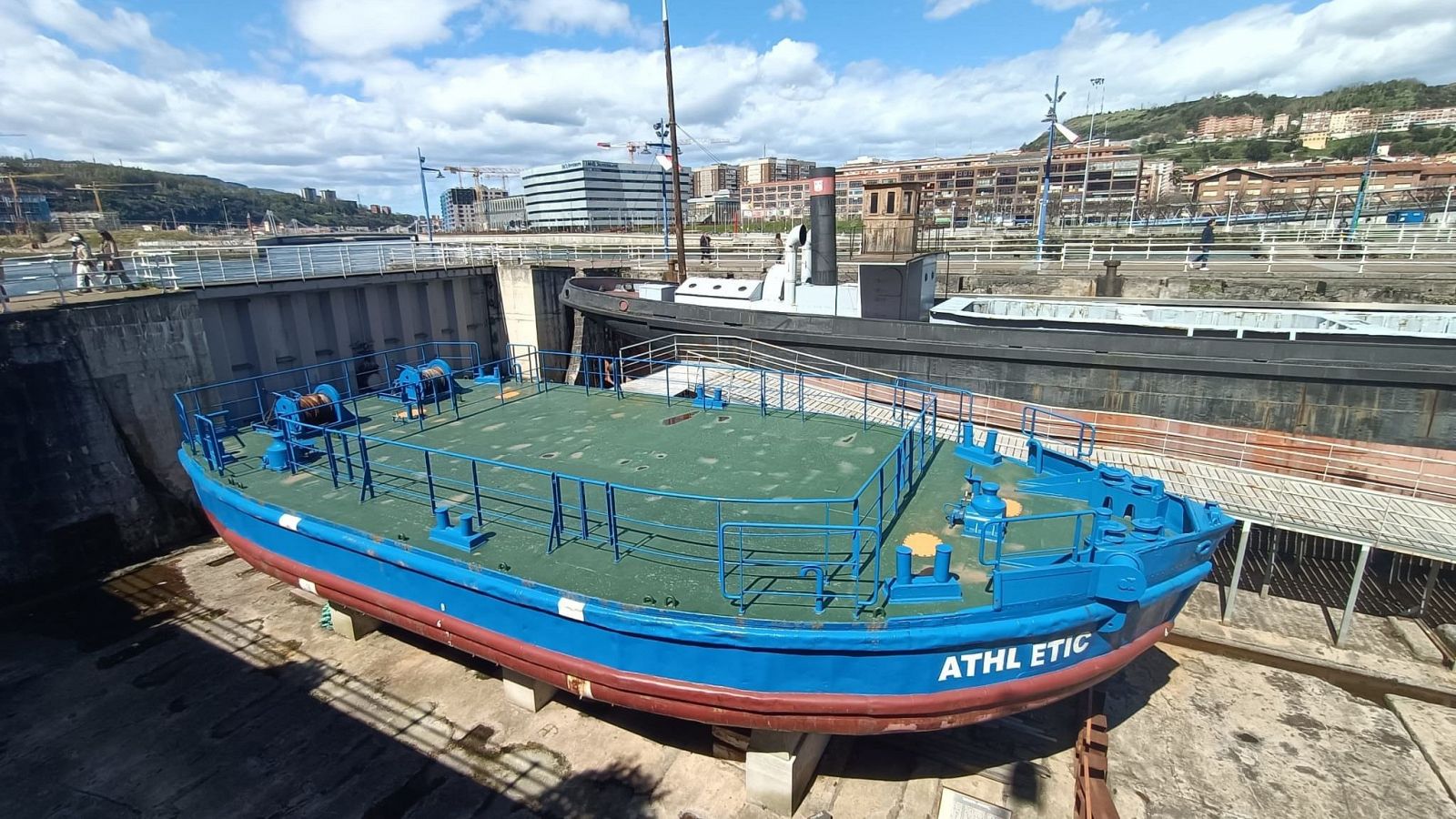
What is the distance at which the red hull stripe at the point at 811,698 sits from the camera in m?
4.80

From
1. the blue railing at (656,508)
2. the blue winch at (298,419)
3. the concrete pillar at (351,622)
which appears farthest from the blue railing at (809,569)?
the blue winch at (298,419)

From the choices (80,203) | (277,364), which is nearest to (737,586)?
(277,364)

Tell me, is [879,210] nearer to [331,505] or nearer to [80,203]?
[331,505]

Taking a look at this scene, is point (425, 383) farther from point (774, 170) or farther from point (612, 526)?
point (774, 170)

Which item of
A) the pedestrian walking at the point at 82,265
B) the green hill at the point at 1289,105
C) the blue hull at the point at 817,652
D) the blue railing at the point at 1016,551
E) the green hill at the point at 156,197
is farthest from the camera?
the green hill at the point at 1289,105

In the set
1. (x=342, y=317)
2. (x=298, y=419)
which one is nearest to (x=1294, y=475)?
(x=298, y=419)

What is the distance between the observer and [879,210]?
13.2 metres

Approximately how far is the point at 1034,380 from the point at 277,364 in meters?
15.1

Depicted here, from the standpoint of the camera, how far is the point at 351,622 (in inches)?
304

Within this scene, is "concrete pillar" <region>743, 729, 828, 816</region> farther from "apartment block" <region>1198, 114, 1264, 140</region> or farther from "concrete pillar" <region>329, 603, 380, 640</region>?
"apartment block" <region>1198, 114, 1264, 140</region>

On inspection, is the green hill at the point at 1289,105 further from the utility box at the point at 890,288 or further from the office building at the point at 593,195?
the utility box at the point at 890,288

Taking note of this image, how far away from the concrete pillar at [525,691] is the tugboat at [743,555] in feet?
2.36

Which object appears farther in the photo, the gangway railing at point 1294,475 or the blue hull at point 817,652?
the gangway railing at point 1294,475

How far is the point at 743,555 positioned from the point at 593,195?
113657mm
